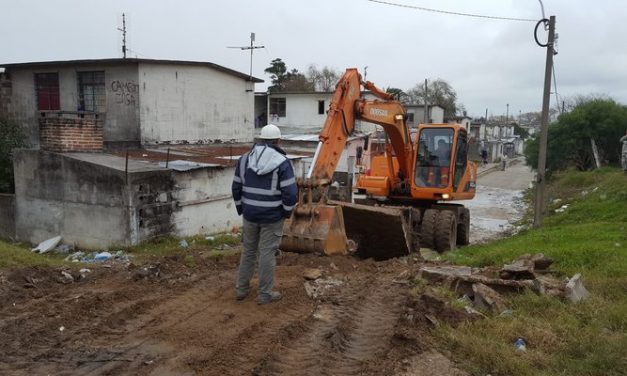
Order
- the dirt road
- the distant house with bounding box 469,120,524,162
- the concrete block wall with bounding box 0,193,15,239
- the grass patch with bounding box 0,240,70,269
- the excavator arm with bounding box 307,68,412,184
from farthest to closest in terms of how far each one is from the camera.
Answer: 1. the distant house with bounding box 469,120,524,162
2. the concrete block wall with bounding box 0,193,15,239
3. the excavator arm with bounding box 307,68,412,184
4. the grass patch with bounding box 0,240,70,269
5. the dirt road

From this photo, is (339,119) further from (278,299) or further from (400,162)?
(278,299)

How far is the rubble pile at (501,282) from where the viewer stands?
17.7 feet

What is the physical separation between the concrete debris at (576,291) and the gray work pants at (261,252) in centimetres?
312

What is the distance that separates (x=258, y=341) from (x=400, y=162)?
768 cm

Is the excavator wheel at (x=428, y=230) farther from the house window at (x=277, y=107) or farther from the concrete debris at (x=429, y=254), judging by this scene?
the house window at (x=277, y=107)

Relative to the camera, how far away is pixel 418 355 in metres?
4.07

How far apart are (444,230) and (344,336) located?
6.62 m

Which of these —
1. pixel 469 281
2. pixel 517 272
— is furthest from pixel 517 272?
pixel 469 281

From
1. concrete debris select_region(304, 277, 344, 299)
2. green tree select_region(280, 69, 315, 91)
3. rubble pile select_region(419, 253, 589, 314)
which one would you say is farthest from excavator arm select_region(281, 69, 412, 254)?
green tree select_region(280, 69, 315, 91)

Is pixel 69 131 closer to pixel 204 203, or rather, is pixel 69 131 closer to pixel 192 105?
pixel 204 203

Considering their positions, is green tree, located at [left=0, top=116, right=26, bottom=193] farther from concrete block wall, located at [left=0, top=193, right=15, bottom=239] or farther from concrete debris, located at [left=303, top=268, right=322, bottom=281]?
concrete debris, located at [left=303, top=268, right=322, bottom=281]

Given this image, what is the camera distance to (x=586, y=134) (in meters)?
26.9

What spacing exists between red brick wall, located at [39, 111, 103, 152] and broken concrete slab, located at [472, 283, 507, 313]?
1060cm

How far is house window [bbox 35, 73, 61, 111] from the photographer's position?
63.4 ft
